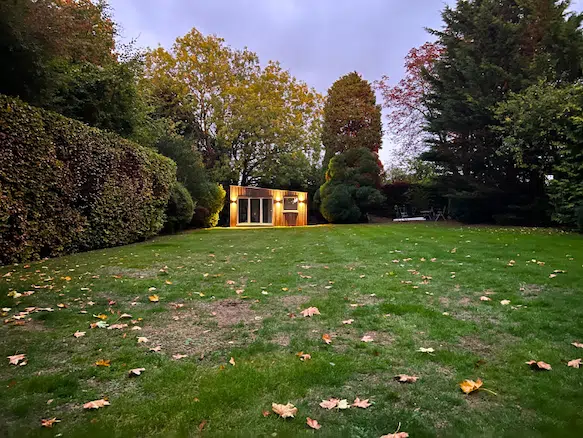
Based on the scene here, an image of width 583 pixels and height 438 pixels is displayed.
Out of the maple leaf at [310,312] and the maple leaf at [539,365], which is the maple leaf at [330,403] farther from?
the maple leaf at [310,312]

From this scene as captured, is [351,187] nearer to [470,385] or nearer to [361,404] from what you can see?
[470,385]

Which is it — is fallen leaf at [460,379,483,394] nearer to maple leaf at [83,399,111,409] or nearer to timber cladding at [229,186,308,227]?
maple leaf at [83,399,111,409]

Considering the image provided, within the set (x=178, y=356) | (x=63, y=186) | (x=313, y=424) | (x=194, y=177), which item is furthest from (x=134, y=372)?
(x=194, y=177)

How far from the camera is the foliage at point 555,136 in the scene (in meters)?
10.1

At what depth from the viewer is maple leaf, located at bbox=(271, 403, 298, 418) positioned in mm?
1757

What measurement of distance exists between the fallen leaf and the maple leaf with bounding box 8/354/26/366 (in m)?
2.70

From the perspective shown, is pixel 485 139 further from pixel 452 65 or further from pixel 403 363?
pixel 403 363

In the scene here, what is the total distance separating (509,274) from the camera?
4.88 meters

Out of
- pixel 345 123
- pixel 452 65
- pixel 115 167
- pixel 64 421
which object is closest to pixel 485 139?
pixel 452 65

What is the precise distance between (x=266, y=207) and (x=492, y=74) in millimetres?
13726

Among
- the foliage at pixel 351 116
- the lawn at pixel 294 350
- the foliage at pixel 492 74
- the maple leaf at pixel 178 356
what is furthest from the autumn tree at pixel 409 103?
the maple leaf at pixel 178 356

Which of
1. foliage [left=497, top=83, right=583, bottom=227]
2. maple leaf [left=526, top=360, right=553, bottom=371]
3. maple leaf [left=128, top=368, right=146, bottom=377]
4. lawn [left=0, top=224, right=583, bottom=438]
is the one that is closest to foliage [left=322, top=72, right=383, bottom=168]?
foliage [left=497, top=83, right=583, bottom=227]

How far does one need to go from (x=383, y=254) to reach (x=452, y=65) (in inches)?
434

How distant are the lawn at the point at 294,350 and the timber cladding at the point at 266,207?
647 inches
